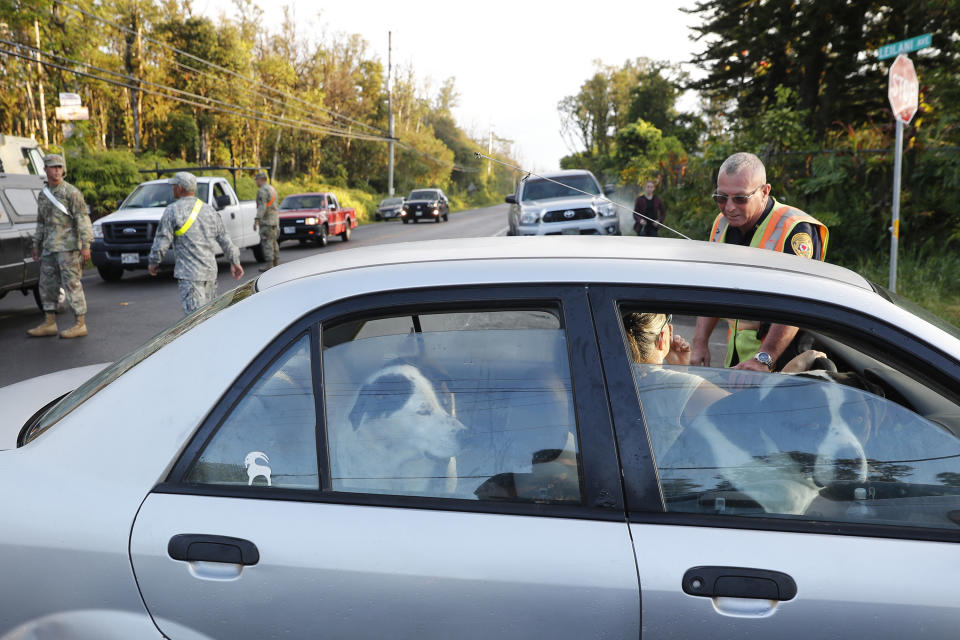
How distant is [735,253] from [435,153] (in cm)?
6916

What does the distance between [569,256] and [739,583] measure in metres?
0.89

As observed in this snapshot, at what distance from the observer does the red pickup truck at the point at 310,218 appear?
2273 cm

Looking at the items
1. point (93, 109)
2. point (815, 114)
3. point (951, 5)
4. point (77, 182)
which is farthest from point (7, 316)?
point (93, 109)

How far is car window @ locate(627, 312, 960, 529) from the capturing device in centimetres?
177

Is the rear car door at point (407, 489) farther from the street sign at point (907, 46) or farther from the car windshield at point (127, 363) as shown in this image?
the street sign at point (907, 46)

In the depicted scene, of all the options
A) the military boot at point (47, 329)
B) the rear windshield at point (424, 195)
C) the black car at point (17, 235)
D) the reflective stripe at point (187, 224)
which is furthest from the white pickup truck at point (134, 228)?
the rear windshield at point (424, 195)

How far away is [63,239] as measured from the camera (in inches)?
340

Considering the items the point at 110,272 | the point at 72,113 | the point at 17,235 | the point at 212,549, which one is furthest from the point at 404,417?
the point at 72,113

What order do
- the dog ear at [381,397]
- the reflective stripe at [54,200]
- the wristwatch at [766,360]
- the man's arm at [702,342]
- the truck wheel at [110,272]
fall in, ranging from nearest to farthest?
the dog ear at [381,397] → the wristwatch at [766,360] → the man's arm at [702,342] → the reflective stripe at [54,200] → the truck wheel at [110,272]

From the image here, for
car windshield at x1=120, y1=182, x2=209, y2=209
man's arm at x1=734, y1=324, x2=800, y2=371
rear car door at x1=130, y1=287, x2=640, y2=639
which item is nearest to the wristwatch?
man's arm at x1=734, y1=324, x2=800, y2=371

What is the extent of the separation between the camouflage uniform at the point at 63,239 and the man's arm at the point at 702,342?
7.55 m

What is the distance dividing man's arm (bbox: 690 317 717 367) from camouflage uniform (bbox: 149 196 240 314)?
557cm

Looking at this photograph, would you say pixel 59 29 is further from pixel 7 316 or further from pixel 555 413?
pixel 555 413

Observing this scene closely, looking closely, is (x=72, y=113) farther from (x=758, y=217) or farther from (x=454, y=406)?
(x=454, y=406)
